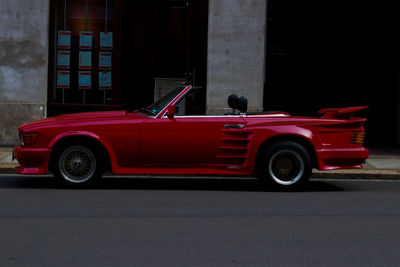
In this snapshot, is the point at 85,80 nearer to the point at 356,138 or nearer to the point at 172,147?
the point at 172,147

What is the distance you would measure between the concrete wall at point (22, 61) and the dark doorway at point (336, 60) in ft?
18.9

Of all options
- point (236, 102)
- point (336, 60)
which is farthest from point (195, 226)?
point (336, 60)

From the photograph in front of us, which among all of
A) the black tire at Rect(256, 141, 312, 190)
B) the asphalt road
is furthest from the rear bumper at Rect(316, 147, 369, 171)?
the asphalt road

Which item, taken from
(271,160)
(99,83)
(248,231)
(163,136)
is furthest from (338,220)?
(99,83)

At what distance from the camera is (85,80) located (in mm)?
14453

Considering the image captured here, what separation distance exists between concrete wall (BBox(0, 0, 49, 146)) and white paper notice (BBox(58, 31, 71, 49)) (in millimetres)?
385

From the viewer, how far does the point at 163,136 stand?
882cm

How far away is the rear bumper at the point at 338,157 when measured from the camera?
29.3ft

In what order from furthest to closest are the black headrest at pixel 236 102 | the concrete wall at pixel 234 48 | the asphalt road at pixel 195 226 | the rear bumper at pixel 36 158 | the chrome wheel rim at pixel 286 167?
the concrete wall at pixel 234 48 → the black headrest at pixel 236 102 → the chrome wheel rim at pixel 286 167 → the rear bumper at pixel 36 158 → the asphalt road at pixel 195 226

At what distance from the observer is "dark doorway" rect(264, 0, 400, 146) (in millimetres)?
16984

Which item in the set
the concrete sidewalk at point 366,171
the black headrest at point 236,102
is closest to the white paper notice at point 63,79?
the concrete sidewalk at point 366,171

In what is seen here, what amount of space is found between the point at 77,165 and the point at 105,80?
231 inches

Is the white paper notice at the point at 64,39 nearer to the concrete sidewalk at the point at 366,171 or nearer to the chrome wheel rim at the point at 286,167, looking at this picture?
the concrete sidewalk at the point at 366,171

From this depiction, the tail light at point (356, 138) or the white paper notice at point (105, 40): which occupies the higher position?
the white paper notice at point (105, 40)
